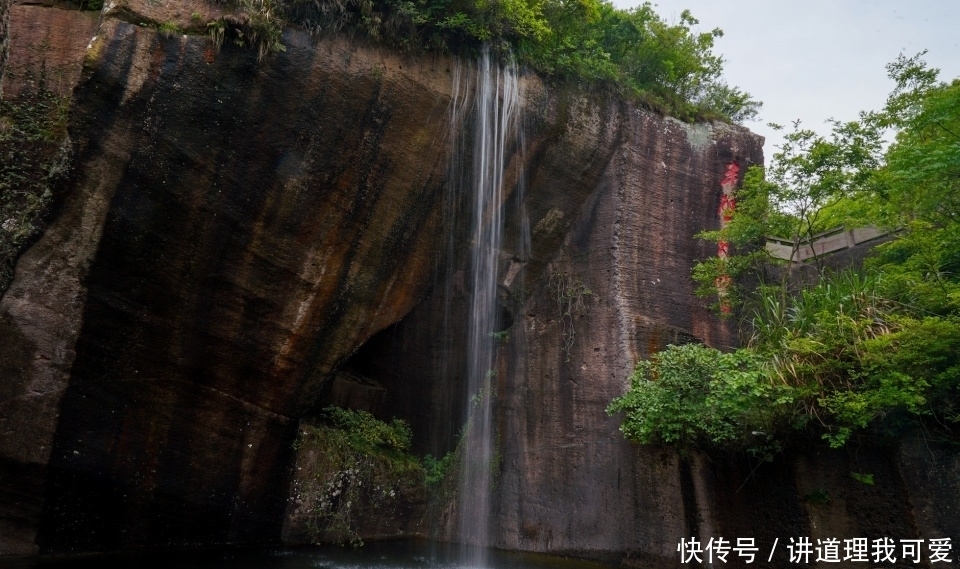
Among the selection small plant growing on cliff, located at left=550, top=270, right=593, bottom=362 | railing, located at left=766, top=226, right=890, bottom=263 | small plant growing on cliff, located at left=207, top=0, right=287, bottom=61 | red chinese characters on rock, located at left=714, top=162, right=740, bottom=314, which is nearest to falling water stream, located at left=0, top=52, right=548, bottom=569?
small plant growing on cliff, located at left=550, top=270, right=593, bottom=362

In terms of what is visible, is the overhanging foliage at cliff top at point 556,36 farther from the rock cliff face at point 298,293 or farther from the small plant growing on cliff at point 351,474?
the small plant growing on cliff at point 351,474

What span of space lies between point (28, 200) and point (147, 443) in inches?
124

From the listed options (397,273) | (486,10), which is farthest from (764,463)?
(486,10)

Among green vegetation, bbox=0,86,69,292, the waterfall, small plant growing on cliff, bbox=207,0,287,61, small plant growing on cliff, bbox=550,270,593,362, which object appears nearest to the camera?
green vegetation, bbox=0,86,69,292

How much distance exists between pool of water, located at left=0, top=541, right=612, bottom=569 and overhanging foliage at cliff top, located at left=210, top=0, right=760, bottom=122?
6.02m

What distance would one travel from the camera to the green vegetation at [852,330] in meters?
6.29

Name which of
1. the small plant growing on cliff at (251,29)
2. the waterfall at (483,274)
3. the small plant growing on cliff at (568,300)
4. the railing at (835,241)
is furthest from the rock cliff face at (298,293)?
the railing at (835,241)

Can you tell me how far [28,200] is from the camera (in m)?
7.34

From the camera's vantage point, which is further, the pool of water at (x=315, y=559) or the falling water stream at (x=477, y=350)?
the falling water stream at (x=477, y=350)

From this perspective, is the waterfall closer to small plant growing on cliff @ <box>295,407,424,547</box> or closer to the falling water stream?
the falling water stream

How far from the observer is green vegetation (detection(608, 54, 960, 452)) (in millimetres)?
6285

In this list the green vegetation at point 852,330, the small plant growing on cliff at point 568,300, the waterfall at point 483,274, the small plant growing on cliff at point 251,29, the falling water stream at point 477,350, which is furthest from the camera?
the small plant growing on cliff at point 568,300

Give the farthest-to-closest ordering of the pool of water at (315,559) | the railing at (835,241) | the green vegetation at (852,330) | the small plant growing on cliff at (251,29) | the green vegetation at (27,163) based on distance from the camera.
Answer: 1. the railing at (835,241)
2. the small plant growing on cliff at (251,29)
3. the green vegetation at (27,163)
4. the pool of water at (315,559)
5. the green vegetation at (852,330)

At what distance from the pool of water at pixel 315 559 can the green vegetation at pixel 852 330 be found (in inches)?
95.2
